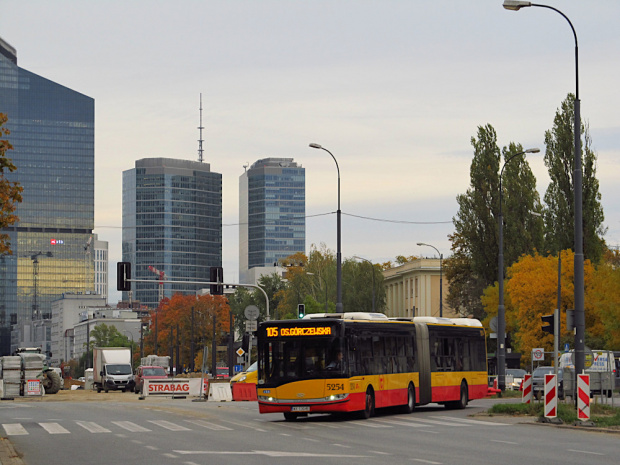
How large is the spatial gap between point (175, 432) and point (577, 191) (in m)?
11.1

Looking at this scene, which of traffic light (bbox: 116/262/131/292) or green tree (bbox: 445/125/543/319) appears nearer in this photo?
traffic light (bbox: 116/262/131/292)

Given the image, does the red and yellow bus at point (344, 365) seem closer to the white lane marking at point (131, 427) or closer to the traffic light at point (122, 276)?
the white lane marking at point (131, 427)

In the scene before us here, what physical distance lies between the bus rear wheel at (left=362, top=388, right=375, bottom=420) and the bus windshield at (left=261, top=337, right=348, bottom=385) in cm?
148

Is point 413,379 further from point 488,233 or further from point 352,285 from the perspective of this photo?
point 352,285

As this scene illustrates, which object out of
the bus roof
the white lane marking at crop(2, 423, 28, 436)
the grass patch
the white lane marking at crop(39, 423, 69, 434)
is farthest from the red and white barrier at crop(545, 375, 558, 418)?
the white lane marking at crop(2, 423, 28, 436)

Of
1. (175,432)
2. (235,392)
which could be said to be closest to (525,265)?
(235,392)

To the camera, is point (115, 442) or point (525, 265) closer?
point (115, 442)

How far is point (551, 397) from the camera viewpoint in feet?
87.5

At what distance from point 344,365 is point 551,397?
5.31 meters

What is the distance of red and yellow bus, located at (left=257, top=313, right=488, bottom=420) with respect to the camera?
2888cm

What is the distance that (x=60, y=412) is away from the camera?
35.5 meters

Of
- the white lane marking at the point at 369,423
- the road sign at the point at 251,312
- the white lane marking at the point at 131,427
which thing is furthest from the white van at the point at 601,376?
the road sign at the point at 251,312

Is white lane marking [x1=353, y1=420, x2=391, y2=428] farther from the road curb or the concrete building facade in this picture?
the concrete building facade

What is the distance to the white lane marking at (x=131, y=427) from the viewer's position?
25.6 meters
